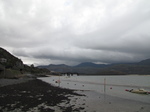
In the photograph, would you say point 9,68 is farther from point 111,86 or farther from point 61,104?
point 61,104

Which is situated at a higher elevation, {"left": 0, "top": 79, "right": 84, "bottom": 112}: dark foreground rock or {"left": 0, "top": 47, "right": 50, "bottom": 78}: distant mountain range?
{"left": 0, "top": 47, "right": 50, "bottom": 78}: distant mountain range

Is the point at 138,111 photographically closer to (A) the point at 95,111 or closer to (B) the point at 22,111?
(A) the point at 95,111

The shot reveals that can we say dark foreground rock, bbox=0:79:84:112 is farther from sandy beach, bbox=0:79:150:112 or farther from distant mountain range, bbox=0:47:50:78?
distant mountain range, bbox=0:47:50:78

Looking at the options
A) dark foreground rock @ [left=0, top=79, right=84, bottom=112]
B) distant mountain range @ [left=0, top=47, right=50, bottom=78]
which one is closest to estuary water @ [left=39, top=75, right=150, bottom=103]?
dark foreground rock @ [left=0, top=79, right=84, bottom=112]

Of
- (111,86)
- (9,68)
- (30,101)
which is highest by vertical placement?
(9,68)

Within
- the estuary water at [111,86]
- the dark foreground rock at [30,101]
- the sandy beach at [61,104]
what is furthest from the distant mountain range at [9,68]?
the sandy beach at [61,104]

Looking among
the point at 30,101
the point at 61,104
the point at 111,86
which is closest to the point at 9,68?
the point at 111,86

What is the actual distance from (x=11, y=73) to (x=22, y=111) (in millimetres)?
66440

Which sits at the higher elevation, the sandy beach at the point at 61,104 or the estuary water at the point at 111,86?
the sandy beach at the point at 61,104

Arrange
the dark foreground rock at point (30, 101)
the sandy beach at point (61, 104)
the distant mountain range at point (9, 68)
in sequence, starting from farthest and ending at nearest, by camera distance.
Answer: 1. the distant mountain range at point (9, 68)
2. the sandy beach at point (61, 104)
3. the dark foreground rock at point (30, 101)

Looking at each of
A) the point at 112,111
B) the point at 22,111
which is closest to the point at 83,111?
the point at 112,111

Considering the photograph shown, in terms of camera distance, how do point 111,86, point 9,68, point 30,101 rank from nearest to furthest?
point 30,101 → point 111,86 → point 9,68

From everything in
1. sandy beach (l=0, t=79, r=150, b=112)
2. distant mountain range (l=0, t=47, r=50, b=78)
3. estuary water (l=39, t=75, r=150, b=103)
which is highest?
distant mountain range (l=0, t=47, r=50, b=78)

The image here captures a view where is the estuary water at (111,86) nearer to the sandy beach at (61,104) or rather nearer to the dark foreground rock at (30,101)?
the sandy beach at (61,104)
